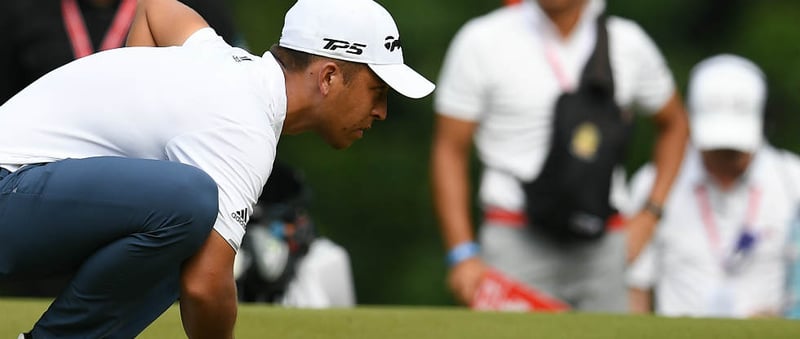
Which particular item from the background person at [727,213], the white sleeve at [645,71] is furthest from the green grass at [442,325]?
the white sleeve at [645,71]

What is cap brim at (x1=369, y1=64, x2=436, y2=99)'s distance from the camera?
410 centimetres

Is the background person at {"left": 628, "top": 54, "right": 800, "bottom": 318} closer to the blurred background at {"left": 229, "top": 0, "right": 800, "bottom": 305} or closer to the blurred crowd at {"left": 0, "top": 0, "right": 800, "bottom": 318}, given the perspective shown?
the blurred crowd at {"left": 0, "top": 0, "right": 800, "bottom": 318}

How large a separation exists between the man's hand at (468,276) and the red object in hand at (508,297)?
34 millimetres

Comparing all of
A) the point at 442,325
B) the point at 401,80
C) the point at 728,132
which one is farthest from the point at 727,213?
the point at 401,80

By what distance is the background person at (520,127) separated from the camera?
635 centimetres

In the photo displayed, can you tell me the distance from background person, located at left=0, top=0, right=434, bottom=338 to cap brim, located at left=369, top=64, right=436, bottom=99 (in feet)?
0.07

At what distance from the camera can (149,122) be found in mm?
3852

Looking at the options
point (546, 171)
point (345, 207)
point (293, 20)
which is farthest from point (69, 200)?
point (345, 207)

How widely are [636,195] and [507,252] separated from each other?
3.44ft

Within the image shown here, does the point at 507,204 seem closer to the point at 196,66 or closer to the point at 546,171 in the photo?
the point at 546,171

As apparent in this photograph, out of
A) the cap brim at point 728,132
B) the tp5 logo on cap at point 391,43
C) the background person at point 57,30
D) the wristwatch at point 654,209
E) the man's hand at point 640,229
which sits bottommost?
the man's hand at point 640,229

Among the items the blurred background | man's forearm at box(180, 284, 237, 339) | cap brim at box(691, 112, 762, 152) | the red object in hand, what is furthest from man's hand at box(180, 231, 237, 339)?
the blurred background

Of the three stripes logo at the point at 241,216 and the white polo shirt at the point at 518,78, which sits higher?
the three stripes logo at the point at 241,216

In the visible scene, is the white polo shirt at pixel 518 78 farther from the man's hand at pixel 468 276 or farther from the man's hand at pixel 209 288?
the man's hand at pixel 209 288
